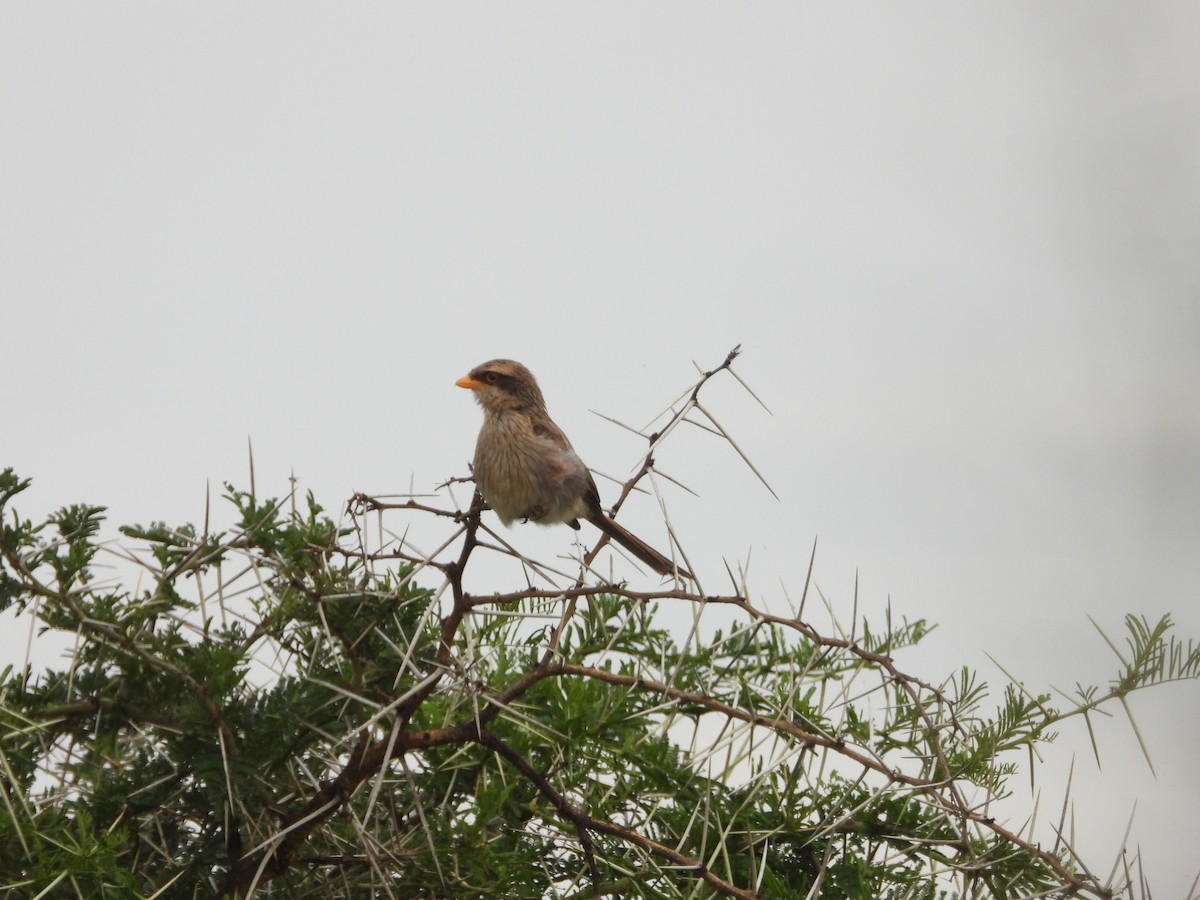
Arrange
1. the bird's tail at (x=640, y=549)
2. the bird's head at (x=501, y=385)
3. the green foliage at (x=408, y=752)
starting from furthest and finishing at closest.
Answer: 1. the bird's head at (x=501, y=385)
2. the bird's tail at (x=640, y=549)
3. the green foliage at (x=408, y=752)

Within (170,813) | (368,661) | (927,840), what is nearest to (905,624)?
(927,840)

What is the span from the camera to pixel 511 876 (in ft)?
3.87

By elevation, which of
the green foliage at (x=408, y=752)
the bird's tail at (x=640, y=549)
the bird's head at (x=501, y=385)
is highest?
the bird's head at (x=501, y=385)

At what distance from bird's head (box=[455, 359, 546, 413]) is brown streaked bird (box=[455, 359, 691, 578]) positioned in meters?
0.05

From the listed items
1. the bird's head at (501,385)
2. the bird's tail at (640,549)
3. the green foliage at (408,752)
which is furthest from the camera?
the bird's head at (501,385)

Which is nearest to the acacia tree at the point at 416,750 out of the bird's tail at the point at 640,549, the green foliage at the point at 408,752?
the green foliage at the point at 408,752

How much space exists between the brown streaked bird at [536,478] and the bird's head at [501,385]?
0.16ft

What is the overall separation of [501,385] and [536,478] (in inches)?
11.4

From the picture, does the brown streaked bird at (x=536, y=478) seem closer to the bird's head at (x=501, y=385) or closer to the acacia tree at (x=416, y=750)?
the bird's head at (x=501, y=385)

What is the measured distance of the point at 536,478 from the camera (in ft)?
6.20

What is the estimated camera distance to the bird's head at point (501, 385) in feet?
6.87

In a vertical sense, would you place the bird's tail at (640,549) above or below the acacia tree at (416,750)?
above

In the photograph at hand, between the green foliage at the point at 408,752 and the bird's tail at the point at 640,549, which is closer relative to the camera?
the green foliage at the point at 408,752

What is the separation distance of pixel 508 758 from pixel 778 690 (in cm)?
33
